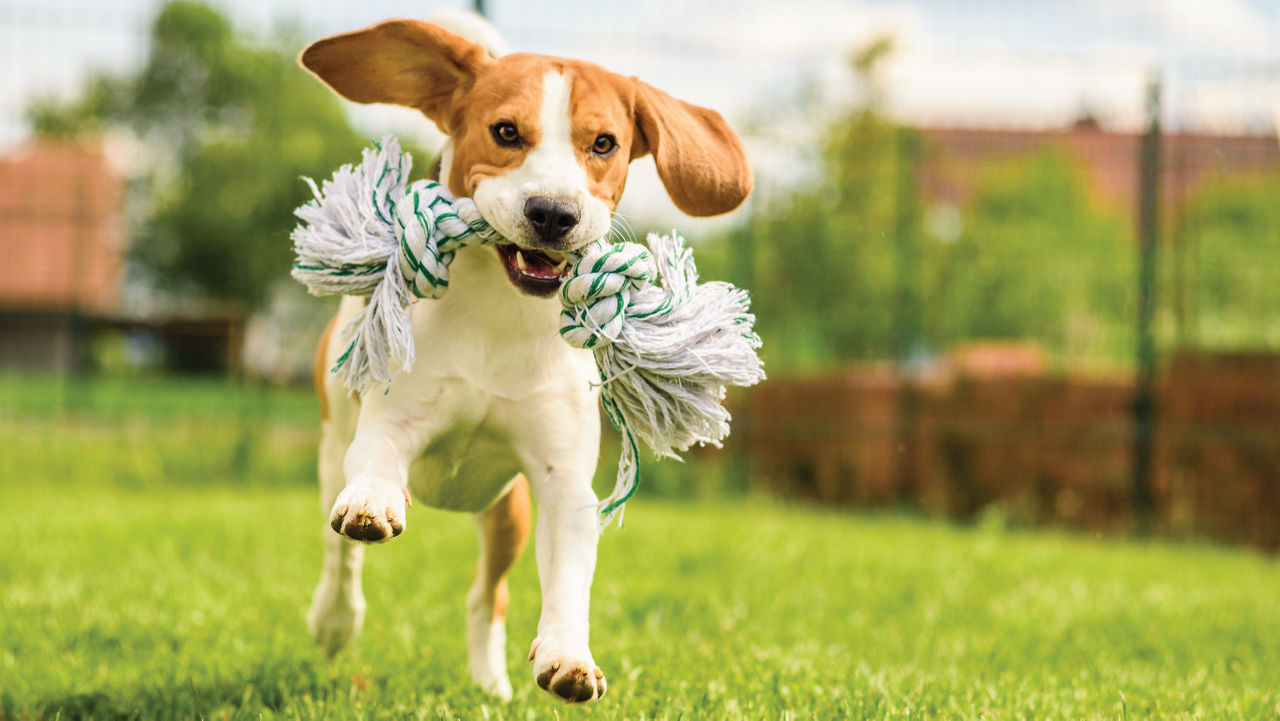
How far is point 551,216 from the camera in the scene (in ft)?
7.09

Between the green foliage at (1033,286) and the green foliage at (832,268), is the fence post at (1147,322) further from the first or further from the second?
the green foliage at (832,268)

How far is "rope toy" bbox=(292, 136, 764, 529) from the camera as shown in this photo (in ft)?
7.43

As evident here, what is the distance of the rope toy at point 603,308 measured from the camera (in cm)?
227

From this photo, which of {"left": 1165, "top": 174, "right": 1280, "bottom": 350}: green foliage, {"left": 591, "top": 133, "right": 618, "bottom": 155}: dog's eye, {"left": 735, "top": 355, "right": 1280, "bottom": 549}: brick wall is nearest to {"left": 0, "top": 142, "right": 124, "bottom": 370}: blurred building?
{"left": 735, "top": 355, "right": 1280, "bottom": 549}: brick wall

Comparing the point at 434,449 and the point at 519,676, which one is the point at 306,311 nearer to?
the point at 519,676

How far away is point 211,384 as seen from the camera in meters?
9.88

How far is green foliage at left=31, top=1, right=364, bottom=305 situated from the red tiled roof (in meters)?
0.43

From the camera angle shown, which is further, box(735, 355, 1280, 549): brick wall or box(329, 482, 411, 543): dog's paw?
box(735, 355, 1280, 549): brick wall

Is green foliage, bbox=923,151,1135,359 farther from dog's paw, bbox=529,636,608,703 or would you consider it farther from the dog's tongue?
dog's paw, bbox=529,636,608,703

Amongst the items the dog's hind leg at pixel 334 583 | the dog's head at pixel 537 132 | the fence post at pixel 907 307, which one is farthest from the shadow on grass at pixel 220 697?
the fence post at pixel 907 307

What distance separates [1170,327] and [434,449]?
24.4 ft

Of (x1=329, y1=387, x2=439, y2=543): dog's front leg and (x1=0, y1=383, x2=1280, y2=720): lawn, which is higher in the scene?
(x1=329, y1=387, x2=439, y2=543): dog's front leg

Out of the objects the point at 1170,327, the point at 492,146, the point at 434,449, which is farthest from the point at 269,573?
the point at 1170,327

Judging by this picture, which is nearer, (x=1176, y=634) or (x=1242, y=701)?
(x=1242, y=701)
